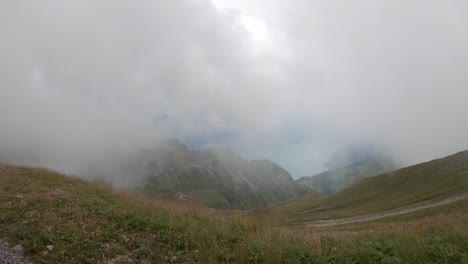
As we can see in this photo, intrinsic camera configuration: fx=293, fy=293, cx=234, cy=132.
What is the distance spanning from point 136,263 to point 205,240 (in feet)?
7.07

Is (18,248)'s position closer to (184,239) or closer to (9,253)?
(9,253)

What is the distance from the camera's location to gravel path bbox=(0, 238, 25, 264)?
7598mm

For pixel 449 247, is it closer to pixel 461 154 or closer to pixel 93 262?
pixel 93 262

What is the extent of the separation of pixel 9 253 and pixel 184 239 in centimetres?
473

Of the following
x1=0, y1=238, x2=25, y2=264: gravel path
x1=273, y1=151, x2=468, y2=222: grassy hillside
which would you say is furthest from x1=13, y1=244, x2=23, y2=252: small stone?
x1=273, y1=151, x2=468, y2=222: grassy hillside

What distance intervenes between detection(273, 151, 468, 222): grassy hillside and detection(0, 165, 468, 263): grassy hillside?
58573 mm

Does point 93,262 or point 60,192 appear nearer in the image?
point 93,262

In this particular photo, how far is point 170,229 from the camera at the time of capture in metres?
9.73

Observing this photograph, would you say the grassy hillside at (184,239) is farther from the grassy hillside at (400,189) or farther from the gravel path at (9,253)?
the grassy hillside at (400,189)

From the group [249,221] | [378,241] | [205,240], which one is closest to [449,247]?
[378,241]

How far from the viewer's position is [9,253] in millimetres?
8031

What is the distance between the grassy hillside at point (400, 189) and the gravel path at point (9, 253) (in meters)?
61.8

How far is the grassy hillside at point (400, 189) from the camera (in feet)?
232

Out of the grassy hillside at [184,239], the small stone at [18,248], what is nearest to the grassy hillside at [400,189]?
the grassy hillside at [184,239]
